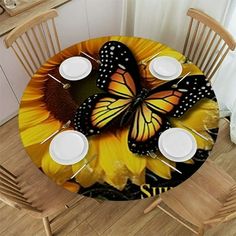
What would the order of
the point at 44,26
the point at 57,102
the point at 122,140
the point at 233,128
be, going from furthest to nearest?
the point at 233,128, the point at 44,26, the point at 57,102, the point at 122,140

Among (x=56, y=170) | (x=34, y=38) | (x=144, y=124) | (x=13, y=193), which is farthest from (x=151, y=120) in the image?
(x=34, y=38)

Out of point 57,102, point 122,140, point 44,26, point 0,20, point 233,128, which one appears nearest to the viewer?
point 122,140

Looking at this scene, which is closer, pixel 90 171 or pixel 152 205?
pixel 90 171

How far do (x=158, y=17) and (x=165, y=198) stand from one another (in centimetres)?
122

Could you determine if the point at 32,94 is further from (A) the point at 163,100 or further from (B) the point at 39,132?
(A) the point at 163,100

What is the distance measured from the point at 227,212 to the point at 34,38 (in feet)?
4.86

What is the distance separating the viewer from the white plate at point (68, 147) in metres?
1.24

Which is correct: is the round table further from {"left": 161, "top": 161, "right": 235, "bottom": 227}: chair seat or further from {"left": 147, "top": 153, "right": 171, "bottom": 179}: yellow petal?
{"left": 161, "top": 161, "right": 235, "bottom": 227}: chair seat

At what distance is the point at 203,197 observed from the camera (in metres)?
1.40

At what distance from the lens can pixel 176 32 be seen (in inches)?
75.0

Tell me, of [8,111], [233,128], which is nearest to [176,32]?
[233,128]

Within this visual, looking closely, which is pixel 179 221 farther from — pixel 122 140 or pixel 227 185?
pixel 122 140

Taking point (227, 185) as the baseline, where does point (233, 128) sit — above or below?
below

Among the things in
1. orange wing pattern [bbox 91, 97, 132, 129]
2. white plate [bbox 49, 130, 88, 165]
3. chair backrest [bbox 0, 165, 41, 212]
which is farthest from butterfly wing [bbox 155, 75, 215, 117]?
chair backrest [bbox 0, 165, 41, 212]
